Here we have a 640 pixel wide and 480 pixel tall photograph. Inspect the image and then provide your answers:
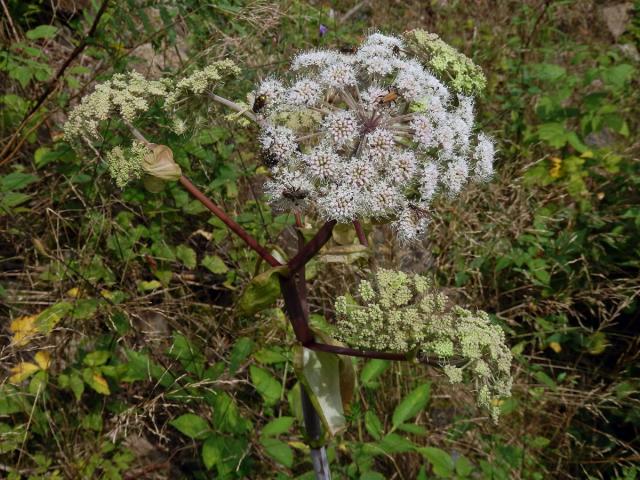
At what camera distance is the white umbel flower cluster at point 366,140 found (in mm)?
1747

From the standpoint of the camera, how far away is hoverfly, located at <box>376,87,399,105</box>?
1755 mm

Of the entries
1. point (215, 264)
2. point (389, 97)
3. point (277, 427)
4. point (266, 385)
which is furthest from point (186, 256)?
point (389, 97)

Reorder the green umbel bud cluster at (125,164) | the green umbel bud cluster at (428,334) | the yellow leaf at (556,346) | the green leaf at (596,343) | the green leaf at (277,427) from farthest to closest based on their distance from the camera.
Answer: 1. the yellow leaf at (556,346)
2. the green leaf at (596,343)
3. the green leaf at (277,427)
4. the green umbel bud cluster at (125,164)
5. the green umbel bud cluster at (428,334)

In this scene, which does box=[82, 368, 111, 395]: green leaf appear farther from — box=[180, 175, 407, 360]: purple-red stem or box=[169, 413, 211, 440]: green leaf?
box=[180, 175, 407, 360]: purple-red stem

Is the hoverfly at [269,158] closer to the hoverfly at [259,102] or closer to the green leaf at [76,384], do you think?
the hoverfly at [259,102]

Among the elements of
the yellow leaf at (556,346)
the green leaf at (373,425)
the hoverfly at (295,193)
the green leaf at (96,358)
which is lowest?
the yellow leaf at (556,346)

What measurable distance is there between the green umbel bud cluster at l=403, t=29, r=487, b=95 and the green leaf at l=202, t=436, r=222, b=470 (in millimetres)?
1773

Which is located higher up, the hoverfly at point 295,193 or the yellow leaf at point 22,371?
the hoverfly at point 295,193

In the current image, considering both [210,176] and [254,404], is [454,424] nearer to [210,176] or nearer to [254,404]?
[254,404]

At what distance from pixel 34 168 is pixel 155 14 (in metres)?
1.90

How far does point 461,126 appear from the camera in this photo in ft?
6.26

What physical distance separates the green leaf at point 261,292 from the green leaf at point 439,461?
1120mm

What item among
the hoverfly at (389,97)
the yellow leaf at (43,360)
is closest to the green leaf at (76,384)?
the yellow leaf at (43,360)

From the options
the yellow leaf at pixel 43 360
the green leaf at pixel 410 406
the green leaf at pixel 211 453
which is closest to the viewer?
the green leaf at pixel 211 453
